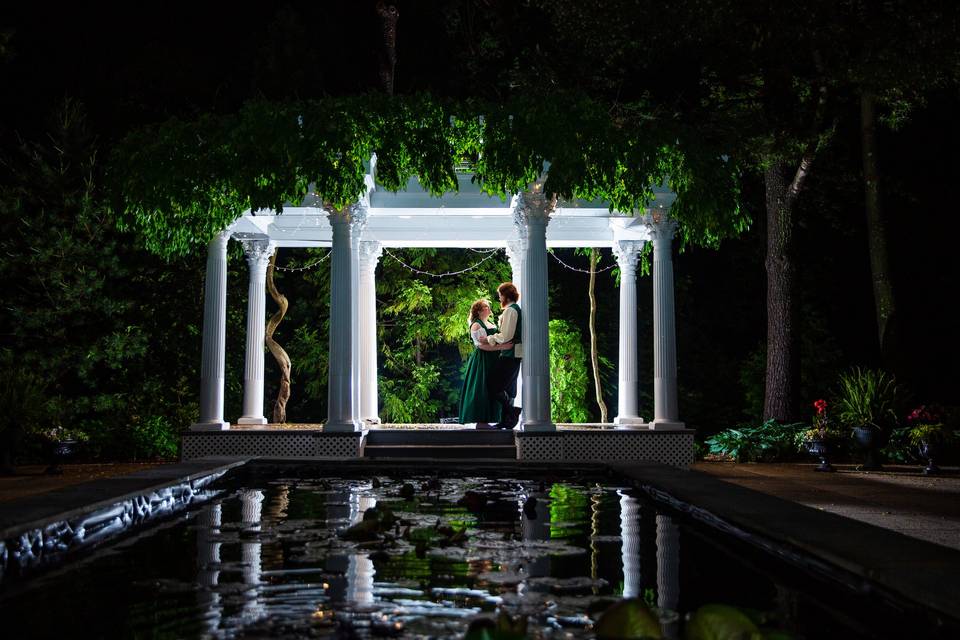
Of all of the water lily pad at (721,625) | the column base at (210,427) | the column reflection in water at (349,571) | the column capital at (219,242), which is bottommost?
the column reflection in water at (349,571)

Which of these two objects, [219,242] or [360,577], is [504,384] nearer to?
[219,242]

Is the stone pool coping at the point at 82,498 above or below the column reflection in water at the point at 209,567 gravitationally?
above

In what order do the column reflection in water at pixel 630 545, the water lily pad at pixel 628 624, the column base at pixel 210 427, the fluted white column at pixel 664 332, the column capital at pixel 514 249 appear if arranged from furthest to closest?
the column capital at pixel 514 249
the fluted white column at pixel 664 332
the column base at pixel 210 427
the column reflection in water at pixel 630 545
the water lily pad at pixel 628 624

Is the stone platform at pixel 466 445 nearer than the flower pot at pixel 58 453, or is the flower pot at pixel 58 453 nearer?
the flower pot at pixel 58 453

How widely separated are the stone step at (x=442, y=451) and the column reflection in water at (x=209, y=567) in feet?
24.0

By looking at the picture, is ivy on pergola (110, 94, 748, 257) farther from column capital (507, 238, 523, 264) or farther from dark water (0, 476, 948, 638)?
dark water (0, 476, 948, 638)

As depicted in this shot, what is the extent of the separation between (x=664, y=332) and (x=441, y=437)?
4080mm

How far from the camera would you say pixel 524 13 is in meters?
24.0

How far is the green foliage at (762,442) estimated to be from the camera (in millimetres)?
18625

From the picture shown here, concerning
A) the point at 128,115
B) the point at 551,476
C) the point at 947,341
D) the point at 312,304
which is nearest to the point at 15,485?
the point at 551,476

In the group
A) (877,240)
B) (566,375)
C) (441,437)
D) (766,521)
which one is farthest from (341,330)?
(877,240)

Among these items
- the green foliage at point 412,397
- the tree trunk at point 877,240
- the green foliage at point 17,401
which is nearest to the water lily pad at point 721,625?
the green foliage at point 17,401

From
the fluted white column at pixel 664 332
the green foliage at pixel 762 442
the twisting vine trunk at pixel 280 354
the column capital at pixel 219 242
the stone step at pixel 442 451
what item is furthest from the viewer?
the twisting vine trunk at pixel 280 354

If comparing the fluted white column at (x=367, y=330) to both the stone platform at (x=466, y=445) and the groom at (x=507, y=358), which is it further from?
the groom at (x=507, y=358)
